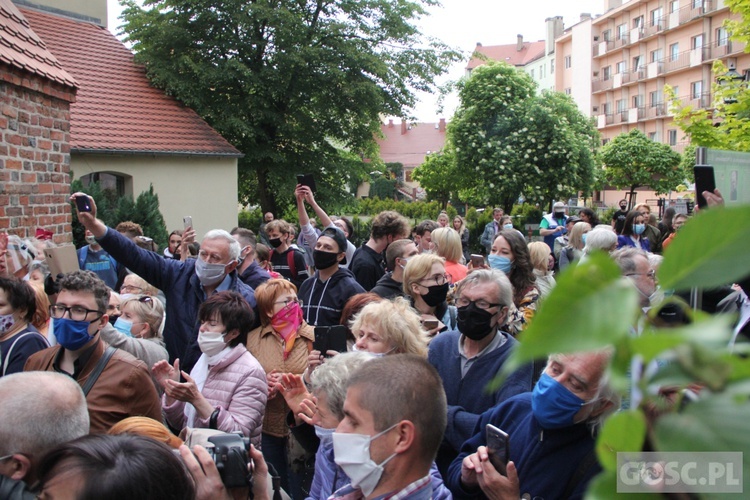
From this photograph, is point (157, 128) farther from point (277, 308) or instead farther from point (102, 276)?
point (277, 308)

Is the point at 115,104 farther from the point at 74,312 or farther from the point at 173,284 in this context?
the point at 74,312

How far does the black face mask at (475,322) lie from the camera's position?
12.0ft

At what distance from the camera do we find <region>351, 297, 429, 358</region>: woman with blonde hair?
3746 mm

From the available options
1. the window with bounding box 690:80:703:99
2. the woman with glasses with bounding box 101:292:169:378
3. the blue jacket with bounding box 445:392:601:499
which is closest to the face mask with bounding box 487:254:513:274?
the woman with glasses with bounding box 101:292:169:378

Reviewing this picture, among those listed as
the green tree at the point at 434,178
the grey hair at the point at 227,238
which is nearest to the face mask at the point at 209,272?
the grey hair at the point at 227,238

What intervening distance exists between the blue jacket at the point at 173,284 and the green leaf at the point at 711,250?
4.57 meters

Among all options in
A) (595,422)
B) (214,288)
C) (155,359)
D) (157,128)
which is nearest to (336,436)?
(595,422)

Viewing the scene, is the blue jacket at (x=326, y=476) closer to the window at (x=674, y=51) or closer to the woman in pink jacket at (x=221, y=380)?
the woman in pink jacket at (x=221, y=380)

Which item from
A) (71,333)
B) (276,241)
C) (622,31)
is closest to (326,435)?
(71,333)

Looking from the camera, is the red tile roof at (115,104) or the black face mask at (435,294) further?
the red tile roof at (115,104)

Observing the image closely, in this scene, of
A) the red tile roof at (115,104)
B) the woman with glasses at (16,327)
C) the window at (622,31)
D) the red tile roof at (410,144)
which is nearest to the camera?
the woman with glasses at (16,327)

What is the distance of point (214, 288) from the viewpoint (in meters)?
5.13

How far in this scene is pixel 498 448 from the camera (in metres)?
2.56

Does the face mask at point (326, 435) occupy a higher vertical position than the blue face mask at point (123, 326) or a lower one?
lower
